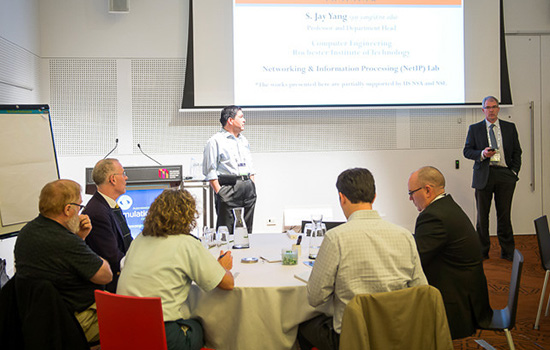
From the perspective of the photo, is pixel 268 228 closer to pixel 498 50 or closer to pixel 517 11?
pixel 498 50

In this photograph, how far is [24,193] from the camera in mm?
3729

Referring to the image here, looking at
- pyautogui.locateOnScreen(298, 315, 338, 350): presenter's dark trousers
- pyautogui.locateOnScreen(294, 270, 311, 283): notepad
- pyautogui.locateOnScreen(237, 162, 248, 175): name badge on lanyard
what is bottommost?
pyautogui.locateOnScreen(298, 315, 338, 350): presenter's dark trousers

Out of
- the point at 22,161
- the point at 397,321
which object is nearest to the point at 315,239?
the point at 397,321

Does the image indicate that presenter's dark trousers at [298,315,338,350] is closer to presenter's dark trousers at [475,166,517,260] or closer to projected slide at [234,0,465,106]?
presenter's dark trousers at [475,166,517,260]

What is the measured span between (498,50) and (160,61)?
14.1ft

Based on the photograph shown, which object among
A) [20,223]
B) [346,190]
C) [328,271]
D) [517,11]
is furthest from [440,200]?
[517,11]

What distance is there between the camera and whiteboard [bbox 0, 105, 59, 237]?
3.57 m

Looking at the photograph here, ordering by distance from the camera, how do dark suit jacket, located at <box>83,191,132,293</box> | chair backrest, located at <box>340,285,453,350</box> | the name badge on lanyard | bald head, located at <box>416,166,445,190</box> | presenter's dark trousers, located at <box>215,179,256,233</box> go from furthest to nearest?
1. the name badge on lanyard
2. presenter's dark trousers, located at <box>215,179,256,233</box>
3. dark suit jacket, located at <box>83,191,132,293</box>
4. bald head, located at <box>416,166,445,190</box>
5. chair backrest, located at <box>340,285,453,350</box>

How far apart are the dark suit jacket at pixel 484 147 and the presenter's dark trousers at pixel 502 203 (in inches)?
3.1

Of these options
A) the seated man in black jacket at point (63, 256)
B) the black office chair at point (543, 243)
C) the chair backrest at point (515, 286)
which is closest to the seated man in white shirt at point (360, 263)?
the chair backrest at point (515, 286)

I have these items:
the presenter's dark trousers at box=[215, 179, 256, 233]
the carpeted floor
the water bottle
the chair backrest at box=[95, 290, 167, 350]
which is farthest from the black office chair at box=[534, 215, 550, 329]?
the presenter's dark trousers at box=[215, 179, 256, 233]

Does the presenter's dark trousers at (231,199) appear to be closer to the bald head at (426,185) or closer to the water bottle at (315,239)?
the water bottle at (315,239)

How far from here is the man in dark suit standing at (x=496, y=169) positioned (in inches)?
209

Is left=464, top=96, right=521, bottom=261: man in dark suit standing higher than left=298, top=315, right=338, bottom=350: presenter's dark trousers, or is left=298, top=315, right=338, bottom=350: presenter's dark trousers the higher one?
left=464, top=96, right=521, bottom=261: man in dark suit standing
